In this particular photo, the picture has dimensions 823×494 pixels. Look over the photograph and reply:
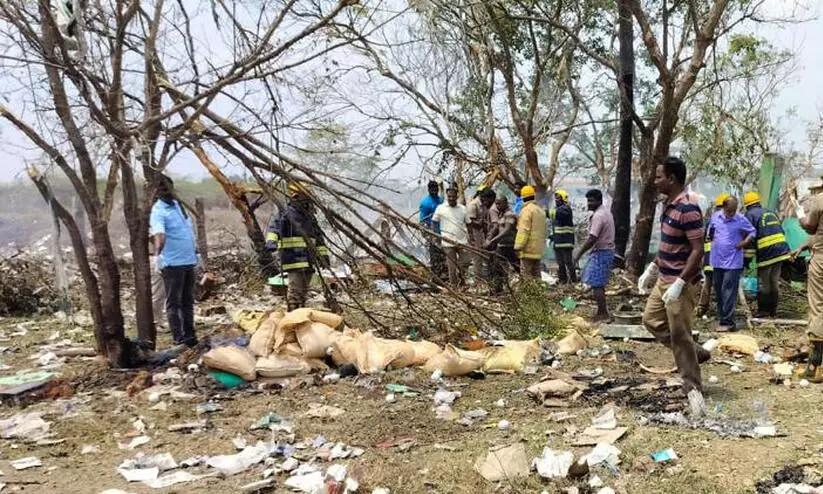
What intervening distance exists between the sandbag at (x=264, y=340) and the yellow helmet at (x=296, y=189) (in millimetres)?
1039

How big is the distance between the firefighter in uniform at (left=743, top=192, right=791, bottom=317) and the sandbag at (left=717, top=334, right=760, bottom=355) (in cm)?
150

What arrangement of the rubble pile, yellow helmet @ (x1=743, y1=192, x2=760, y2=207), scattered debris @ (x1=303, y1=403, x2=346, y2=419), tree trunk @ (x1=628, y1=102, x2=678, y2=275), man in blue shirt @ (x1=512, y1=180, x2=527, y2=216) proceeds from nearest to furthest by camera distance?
1. scattered debris @ (x1=303, y1=403, x2=346, y2=419)
2. yellow helmet @ (x1=743, y1=192, x2=760, y2=207)
3. tree trunk @ (x1=628, y1=102, x2=678, y2=275)
4. the rubble pile
5. man in blue shirt @ (x1=512, y1=180, x2=527, y2=216)

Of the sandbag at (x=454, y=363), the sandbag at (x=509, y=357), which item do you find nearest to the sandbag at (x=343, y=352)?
the sandbag at (x=454, y=363)

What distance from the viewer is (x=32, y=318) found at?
803cm

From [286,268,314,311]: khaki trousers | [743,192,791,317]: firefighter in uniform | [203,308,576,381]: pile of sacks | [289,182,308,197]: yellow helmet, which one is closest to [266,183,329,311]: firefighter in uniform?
[286,268,314,311]: khaki trousers

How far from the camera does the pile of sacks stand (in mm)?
5016

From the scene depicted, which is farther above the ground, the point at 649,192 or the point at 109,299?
the point at 649,192

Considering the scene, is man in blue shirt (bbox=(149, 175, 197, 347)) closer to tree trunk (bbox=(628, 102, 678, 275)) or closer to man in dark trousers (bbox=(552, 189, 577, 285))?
tree trunk (bbox=(628, 102, 678, 275))

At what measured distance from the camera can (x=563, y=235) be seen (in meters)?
10.0

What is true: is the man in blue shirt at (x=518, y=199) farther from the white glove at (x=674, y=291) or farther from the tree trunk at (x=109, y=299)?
the tree trunk at (x=109, y=299)

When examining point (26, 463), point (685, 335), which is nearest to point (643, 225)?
point (685, 335)

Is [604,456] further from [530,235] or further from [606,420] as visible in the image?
[530,235]

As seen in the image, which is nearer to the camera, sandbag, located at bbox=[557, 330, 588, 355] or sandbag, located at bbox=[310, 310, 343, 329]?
sandbag, located at bbox=[310, 310, 343, 329]

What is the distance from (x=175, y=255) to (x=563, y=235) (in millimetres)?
6038
